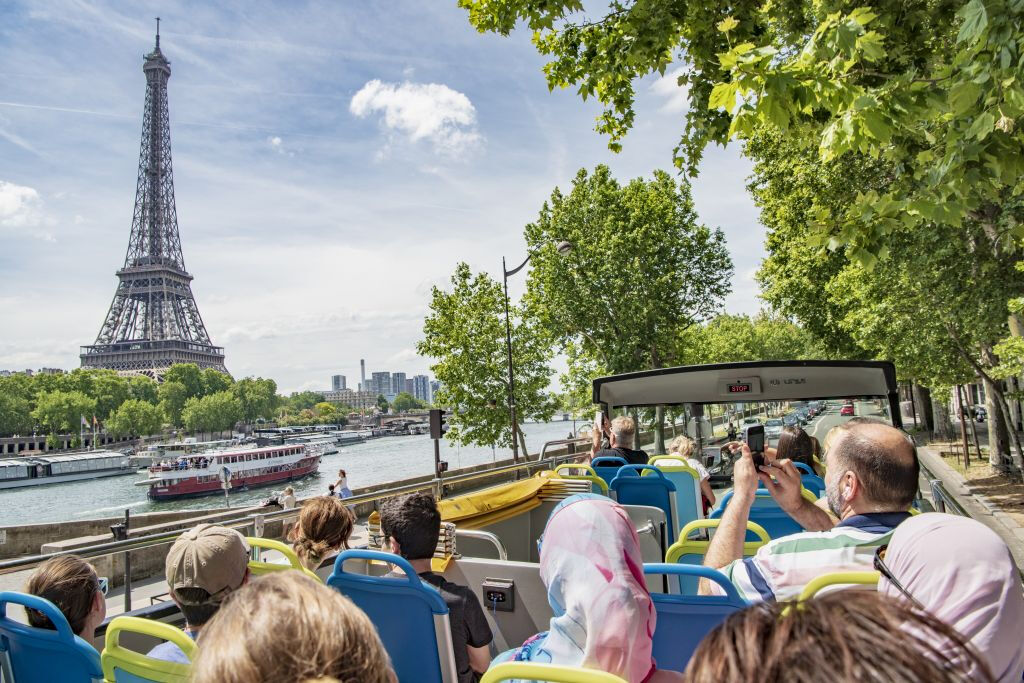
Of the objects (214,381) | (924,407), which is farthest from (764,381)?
(214,381)

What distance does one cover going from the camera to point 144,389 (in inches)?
5335

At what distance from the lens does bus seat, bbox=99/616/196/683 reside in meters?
2.43

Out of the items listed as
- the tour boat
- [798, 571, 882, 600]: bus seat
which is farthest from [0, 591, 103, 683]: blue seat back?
the tour boat

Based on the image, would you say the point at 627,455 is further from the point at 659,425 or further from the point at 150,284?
the point at 150,284

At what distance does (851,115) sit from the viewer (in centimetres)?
435

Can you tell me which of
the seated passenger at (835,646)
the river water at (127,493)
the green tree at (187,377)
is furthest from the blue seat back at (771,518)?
the green tree at (187,377)

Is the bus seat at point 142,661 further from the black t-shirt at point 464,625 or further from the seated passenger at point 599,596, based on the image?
the seated passenger at point 599,596

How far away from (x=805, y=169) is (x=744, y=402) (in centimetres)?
1536

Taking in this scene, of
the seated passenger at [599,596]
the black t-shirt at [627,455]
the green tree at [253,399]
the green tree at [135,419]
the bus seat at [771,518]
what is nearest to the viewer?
the seated passenger at [599,596]

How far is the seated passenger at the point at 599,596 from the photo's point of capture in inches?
91.7

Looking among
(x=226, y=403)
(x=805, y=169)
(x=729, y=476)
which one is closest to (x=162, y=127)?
(x=226, y=403)

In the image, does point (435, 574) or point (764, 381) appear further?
point (764, 381)

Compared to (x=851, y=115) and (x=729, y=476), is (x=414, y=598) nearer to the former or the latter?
(x=851, y=115)

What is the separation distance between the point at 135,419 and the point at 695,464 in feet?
446
